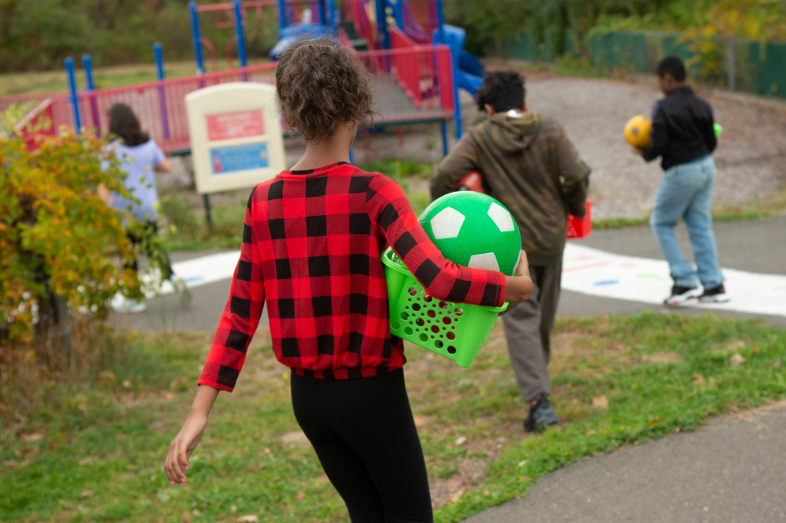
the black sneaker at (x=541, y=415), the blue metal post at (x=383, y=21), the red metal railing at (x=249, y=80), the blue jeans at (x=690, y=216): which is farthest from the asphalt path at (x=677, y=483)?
the blue metal post at (x=383, y=21)

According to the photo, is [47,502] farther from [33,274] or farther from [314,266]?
[314,266]

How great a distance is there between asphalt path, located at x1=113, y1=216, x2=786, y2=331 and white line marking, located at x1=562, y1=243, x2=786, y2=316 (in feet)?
0.41

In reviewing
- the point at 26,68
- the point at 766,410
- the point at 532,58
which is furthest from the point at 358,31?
the point at 26,68

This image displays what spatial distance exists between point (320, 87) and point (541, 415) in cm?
288

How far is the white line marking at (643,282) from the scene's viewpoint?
6172 mm

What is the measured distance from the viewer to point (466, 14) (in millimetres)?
33938

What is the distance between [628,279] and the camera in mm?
7340

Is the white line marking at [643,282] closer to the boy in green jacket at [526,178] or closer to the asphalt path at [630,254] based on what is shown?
the asphalt path at [630,254]

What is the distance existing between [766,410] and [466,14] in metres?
32.0

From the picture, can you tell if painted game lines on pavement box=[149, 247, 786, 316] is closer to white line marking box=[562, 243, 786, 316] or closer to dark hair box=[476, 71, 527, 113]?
white line marking box=[562, 243, 786, 316]

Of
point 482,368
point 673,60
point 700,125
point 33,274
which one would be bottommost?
point 482,368

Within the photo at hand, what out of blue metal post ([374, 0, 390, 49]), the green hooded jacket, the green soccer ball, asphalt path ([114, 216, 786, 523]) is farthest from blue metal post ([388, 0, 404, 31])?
the green soccer ball

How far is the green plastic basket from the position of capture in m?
2.10

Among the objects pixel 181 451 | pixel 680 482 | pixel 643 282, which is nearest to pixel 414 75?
pixel 643 282
